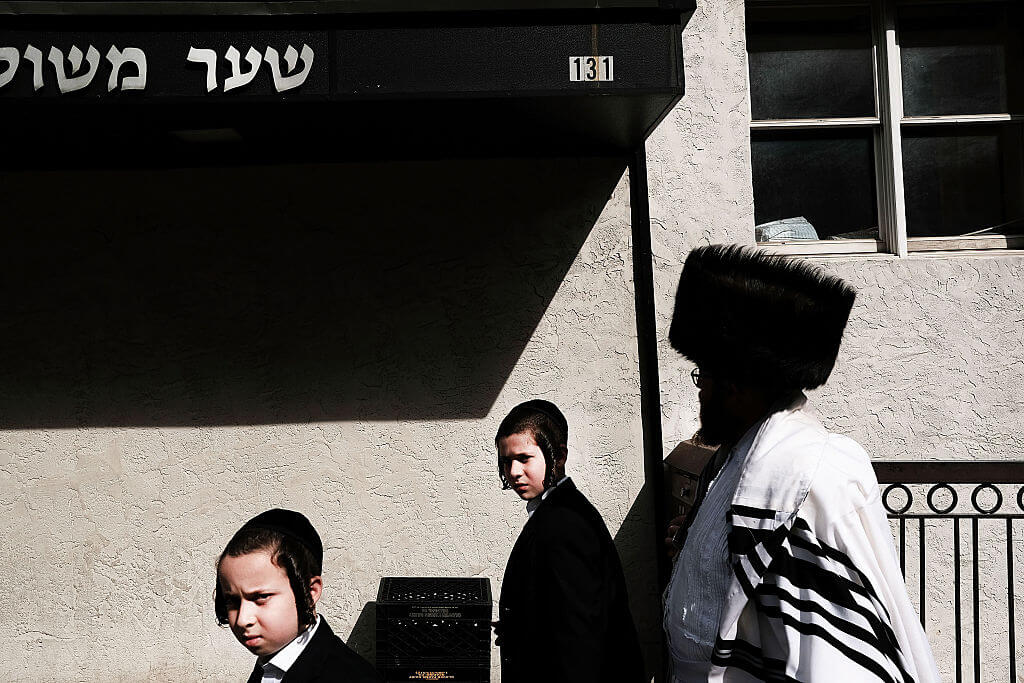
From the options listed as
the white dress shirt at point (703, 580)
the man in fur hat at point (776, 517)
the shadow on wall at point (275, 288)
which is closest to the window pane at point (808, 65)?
the shadow on wall at point (275, 288)

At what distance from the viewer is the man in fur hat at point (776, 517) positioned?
1900 millimetres

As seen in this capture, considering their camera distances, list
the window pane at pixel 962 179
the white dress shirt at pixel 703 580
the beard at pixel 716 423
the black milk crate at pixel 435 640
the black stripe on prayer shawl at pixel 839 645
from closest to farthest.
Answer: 1. the black stripe on prayer shawl at pixel 839 645
2. the white dress shirt at pixel 703 580
3. the beard at pixel 716 423
4. the black milk crate at pixel 435 640
5. the window pane at pixel 962 179

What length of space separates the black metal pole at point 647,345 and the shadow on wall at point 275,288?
0.15m

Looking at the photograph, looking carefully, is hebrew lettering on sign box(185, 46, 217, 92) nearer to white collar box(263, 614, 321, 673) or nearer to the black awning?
the black awning

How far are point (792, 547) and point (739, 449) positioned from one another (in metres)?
0.28

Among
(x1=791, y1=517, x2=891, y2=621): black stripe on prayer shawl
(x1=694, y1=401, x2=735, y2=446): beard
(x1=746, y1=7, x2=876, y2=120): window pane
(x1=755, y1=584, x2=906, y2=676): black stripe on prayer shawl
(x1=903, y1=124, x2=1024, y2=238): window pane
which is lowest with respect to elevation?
(x1=755, y1=584, x2=906, y2=676): black stripe on prayer shawl

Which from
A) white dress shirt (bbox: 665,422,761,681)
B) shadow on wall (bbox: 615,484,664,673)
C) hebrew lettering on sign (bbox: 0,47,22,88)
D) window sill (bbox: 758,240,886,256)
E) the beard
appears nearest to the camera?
white dress shirt (bbox: 665,422,761,681)

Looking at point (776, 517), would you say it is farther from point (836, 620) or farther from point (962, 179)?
point (962, 179)

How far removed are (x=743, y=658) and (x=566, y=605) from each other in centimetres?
106

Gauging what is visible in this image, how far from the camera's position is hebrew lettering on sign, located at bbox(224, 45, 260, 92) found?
4.02m

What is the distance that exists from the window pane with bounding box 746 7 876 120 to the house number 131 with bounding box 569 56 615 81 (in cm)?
185

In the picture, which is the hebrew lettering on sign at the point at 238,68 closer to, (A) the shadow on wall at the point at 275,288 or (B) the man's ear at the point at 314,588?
(A) the shadow on wall at the point at 275,288

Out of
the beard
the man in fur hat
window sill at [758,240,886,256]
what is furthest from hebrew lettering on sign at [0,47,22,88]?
window sill at [758,240,886,256]

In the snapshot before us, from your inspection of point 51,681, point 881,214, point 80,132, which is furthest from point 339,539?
point 881,214
